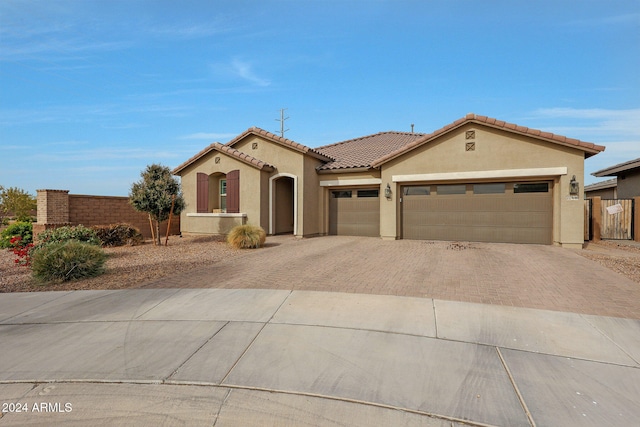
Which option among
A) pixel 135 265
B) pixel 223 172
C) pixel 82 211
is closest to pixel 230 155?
pixel 223 172

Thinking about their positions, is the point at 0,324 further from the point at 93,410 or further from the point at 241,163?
the point at 241,163

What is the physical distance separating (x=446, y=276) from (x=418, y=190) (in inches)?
294

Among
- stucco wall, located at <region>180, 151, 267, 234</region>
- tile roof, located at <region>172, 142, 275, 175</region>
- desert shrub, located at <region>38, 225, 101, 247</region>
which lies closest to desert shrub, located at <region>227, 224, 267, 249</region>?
stucco wall, located at <region>180, 151, 267, 234</region>

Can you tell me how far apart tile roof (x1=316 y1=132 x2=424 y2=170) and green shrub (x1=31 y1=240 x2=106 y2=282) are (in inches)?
414

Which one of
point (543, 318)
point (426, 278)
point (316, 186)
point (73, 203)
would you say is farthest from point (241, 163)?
point (543, 318)

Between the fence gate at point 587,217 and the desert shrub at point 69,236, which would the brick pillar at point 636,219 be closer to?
the fence gate at point 587,217

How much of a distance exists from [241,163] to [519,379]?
47.2ft

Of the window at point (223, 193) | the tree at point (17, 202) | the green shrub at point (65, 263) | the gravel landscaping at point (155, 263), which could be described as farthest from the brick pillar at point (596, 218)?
the tree at point (17, 202)

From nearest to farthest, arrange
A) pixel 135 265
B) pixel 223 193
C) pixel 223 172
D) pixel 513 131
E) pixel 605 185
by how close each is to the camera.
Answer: pixel 135 265, pixel 513 131, pixel 223 172, pixel 223 193, pixel 605 185

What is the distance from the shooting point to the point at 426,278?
24.0ft

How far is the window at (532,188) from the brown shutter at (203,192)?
14.1 meters

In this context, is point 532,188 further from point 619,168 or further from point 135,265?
point 135,265

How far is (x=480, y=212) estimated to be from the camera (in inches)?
524

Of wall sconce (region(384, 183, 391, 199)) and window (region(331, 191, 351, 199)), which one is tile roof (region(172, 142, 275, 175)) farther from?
wall sconce (region(384, 183, 391, 199))
